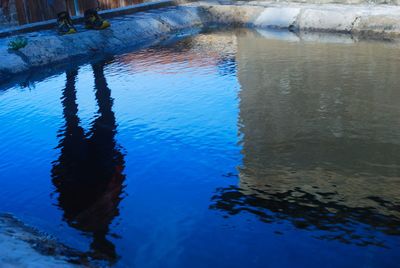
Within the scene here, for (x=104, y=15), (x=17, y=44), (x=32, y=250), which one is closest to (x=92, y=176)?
(x=32, y=250)

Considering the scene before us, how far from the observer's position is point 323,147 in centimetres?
849

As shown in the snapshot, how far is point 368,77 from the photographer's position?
1248cm

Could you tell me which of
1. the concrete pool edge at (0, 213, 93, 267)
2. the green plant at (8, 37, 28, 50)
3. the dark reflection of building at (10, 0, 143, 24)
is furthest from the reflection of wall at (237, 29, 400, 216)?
the dark reflection of building at (10, 0, 143, 24)

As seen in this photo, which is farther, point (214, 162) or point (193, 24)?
point (193, 24)

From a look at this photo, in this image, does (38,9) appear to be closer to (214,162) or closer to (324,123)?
(324,123)

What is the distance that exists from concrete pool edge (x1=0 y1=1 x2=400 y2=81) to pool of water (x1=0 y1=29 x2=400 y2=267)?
262 cm

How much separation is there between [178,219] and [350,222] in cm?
218

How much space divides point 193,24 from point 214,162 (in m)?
16.4

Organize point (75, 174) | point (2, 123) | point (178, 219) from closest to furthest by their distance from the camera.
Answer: point (178, 219) → point (75, 174) → point (2, 123)

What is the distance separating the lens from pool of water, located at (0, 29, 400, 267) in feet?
19.4

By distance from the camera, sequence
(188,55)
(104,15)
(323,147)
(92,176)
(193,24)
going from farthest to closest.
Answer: (193,24), (104,15), (188,55), (323,147), (92,176)

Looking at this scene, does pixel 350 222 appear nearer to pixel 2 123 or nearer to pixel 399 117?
pixel 399 117

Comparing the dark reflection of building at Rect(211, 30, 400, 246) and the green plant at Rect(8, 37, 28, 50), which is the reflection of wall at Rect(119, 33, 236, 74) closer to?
the dark reflection of building at Rect(211, 30, 400, 246)

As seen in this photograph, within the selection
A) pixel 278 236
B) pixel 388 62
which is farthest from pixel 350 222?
pixel 388 62
